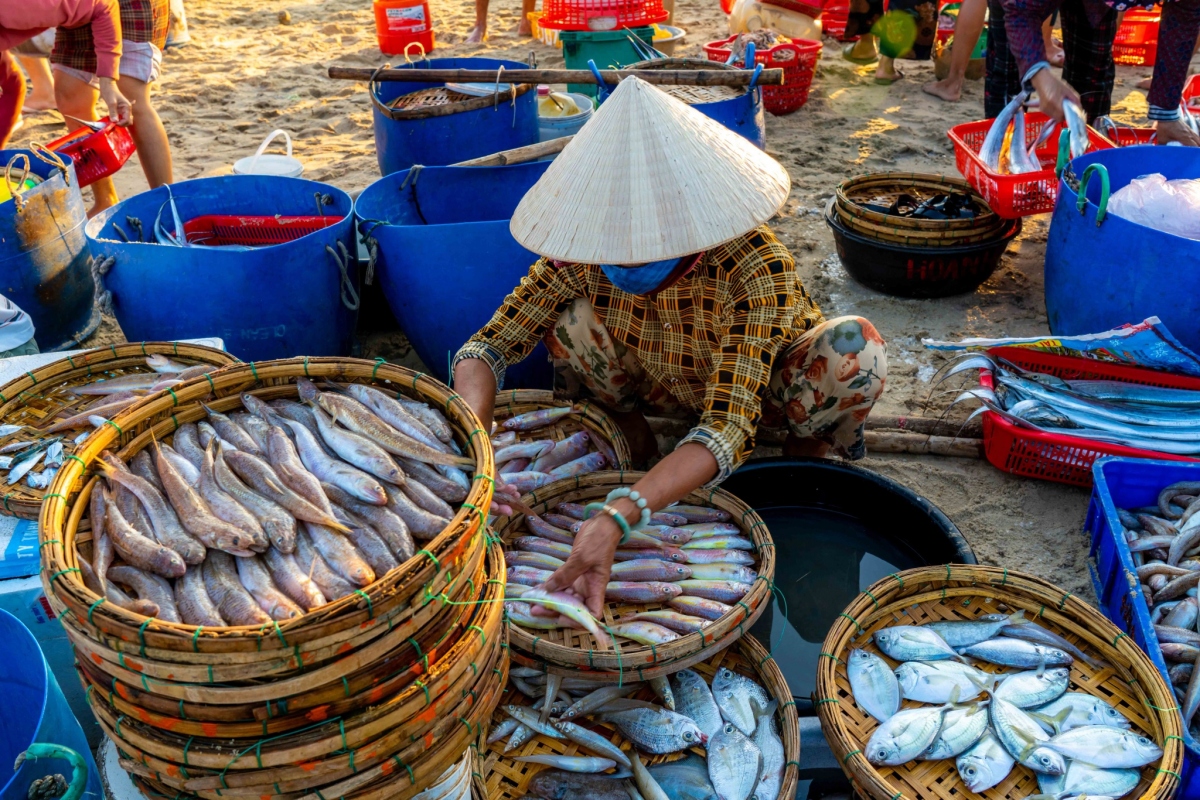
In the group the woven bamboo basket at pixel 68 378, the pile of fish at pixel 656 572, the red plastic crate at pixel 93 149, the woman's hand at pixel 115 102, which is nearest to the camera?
the pile of fish at pixel 656 572

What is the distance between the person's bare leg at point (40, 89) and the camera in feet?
22.9

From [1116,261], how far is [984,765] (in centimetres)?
228

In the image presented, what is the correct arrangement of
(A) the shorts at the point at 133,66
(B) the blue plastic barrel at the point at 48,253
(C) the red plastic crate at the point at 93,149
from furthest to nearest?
(A) the shorts at the point at 133,66 → (C) the red plastic crate at the point at 93,149 → (B) the blue plastic barrel at the point at 48,253

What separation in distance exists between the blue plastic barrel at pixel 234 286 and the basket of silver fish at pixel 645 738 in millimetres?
1853

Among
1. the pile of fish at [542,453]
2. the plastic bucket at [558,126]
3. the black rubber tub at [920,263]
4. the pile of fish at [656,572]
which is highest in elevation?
the plastic bucket at [558,126]

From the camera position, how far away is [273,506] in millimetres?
1796

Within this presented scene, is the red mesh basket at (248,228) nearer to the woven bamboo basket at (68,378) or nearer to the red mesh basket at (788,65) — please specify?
the woven bamboo basket at (68,378)

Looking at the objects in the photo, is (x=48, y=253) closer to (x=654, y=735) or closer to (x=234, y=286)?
(x=234, y=286)

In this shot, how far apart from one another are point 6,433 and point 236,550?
1.38 m

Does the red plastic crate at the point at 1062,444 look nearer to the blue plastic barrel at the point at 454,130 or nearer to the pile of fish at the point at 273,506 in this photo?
the pile of fish at the point at 273,506

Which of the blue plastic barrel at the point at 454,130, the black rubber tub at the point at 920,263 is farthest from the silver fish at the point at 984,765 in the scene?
the blue plastic barrel at the point at 454,130

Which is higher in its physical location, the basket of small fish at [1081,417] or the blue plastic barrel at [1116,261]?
the blue plastic barrel at [1116,261]

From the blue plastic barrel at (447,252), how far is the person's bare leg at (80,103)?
1.97 m

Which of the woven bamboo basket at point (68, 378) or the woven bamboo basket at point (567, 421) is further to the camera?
the woven bamboo basket at point (567, 421)
